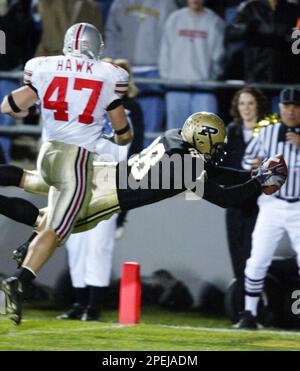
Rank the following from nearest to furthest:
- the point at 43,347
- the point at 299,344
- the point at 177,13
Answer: the point at 43,347, the point at 299,344, the point at 177,13

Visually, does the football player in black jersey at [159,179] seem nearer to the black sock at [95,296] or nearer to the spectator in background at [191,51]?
the black sock at [95,296]

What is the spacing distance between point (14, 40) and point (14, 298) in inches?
151

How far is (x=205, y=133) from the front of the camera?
8.48 metres

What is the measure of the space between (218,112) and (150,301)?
6.26ft

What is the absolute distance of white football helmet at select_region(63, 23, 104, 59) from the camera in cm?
861

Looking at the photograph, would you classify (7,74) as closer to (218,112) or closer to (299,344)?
(218,112)

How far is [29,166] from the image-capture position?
11266mm

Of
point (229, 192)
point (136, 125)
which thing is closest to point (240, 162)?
point (136, 125)

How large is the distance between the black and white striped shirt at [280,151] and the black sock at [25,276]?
7.50 ft

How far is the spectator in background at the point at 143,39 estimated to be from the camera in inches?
444

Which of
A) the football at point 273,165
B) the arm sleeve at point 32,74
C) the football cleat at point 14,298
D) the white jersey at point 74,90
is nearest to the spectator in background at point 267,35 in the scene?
the football at point 273,165

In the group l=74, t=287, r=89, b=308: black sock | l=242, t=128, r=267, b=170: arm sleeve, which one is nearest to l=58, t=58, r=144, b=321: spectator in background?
l=74, t=287, r=89, b=308: black sock
